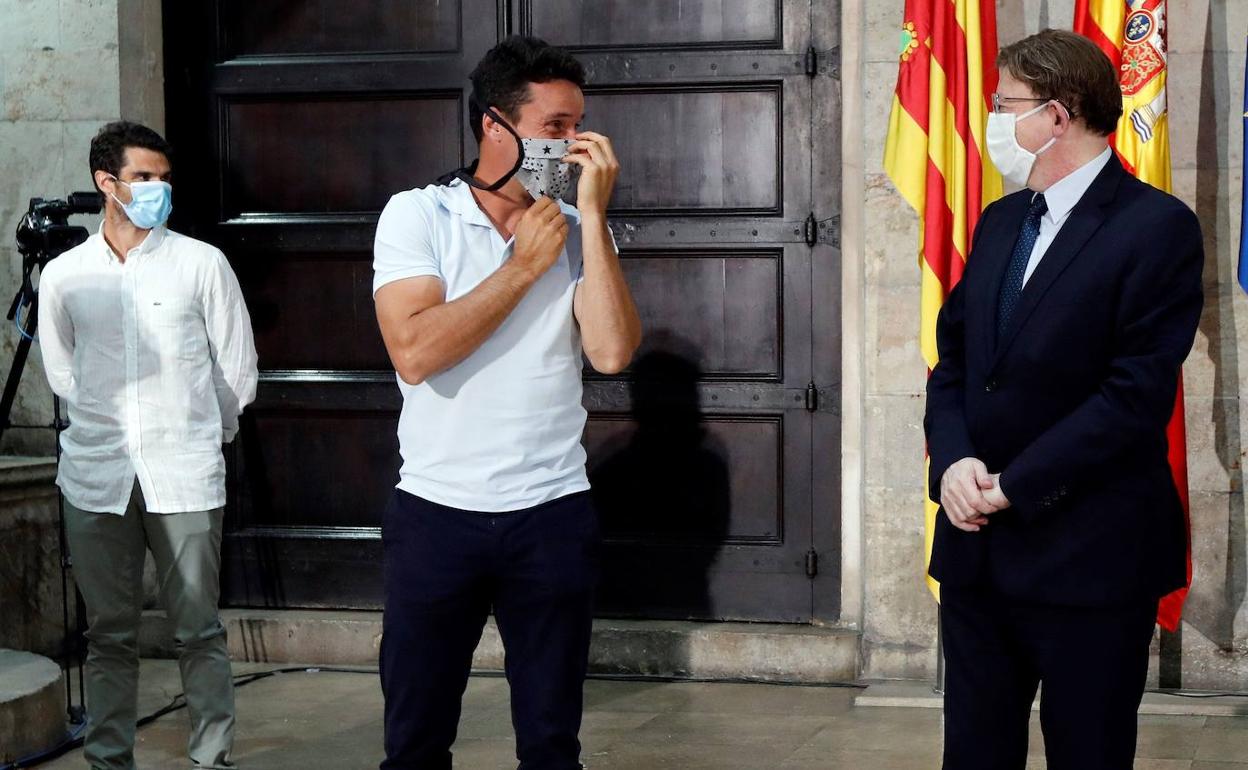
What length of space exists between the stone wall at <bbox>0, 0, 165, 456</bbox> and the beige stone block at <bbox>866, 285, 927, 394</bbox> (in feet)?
9.38

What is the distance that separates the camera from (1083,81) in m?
2.74

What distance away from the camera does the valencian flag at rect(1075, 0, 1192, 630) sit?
494 centimetres

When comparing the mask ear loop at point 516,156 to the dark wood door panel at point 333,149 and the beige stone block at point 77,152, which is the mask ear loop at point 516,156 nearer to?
the dark wood door panel at point 333,149

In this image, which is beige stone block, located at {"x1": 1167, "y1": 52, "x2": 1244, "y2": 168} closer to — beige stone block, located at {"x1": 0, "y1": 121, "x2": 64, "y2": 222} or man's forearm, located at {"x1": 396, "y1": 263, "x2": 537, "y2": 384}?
man's forearm, located at {"x1": 396, "y1": 263, "x2": 537, "y2": 384}

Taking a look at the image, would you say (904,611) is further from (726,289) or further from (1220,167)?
(1220,167)

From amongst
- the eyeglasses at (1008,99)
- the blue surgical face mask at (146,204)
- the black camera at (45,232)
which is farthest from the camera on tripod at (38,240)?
the eyeglasses at (1008,99)

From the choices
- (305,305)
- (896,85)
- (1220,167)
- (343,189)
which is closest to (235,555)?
(305,305)

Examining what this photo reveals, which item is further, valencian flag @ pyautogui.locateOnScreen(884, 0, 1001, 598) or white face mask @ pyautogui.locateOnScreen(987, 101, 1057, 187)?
valencian flag @ pyautogui.locateOnScreen(884, 0, 1001, 598)

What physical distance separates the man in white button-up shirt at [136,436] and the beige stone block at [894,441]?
7.35ft

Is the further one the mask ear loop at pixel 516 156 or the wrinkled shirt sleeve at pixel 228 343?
the wrinkled shirt sleeve at pixel 228 343

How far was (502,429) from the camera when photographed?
2.74 metres

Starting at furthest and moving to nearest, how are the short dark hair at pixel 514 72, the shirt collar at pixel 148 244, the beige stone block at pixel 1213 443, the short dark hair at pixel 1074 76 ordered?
the beige stone block at pixel 1213 443, the shirt collar at pixel 148 244, the short dark hair at pixel 514 72, the short dark hair at pixel 1074 76

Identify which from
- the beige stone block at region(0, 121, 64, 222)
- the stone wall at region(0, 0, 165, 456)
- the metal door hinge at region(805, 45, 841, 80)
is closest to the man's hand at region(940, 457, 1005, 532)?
the metal door hinge at region(805, 45, 841, 80)

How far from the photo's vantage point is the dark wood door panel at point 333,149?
613 centimetres
